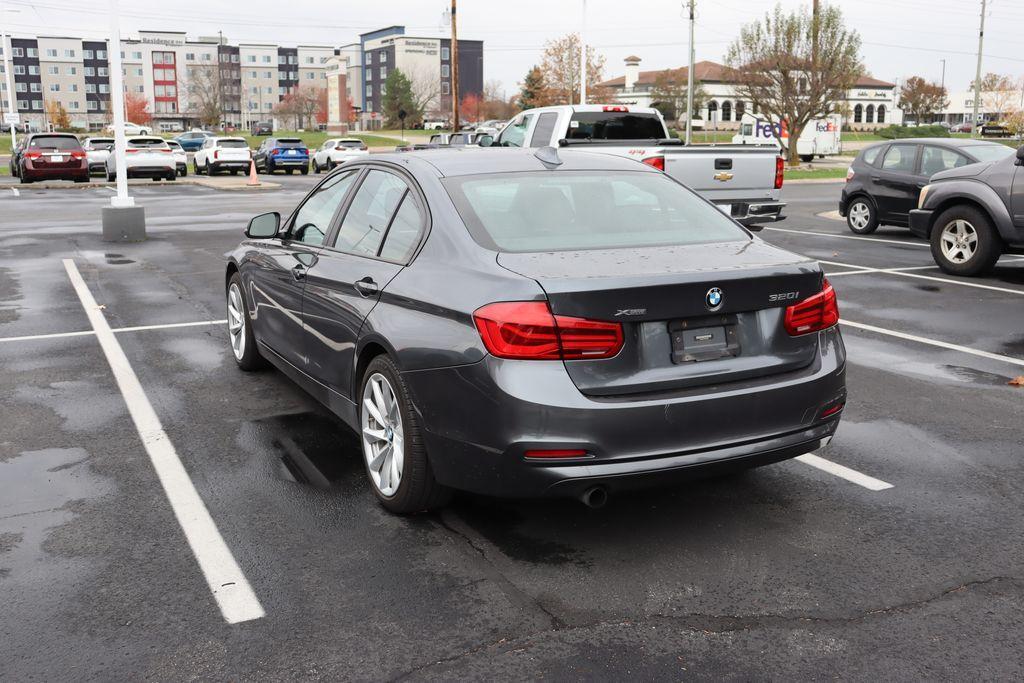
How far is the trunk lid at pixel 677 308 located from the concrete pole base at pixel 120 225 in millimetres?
13103

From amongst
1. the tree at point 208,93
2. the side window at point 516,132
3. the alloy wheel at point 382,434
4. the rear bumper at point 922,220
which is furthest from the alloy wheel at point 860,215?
the tree at point 208,93

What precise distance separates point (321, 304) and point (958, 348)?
539 centimetres

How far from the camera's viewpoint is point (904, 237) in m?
16.8

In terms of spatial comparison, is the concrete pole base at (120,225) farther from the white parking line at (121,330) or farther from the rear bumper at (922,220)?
the rear bumper at (922,220)

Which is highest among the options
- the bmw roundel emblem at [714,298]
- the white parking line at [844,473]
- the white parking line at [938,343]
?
the bmw roundel emblem at [714,298]

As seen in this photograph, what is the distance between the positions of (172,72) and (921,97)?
109 meters

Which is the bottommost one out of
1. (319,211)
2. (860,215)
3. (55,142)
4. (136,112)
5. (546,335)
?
(860,215)

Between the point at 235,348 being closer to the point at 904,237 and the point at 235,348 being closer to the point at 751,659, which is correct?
the point at 751,659

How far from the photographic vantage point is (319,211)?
5816 mm

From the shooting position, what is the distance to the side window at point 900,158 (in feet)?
52.1

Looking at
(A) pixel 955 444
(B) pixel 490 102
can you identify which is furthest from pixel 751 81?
(B) pixel 490 102

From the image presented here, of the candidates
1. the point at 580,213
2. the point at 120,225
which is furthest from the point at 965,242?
the point at 120,225

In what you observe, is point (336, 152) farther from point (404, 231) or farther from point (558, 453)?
point (558, 453)

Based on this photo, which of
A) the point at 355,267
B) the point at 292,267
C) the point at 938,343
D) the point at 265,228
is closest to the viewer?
the point at 355,267
